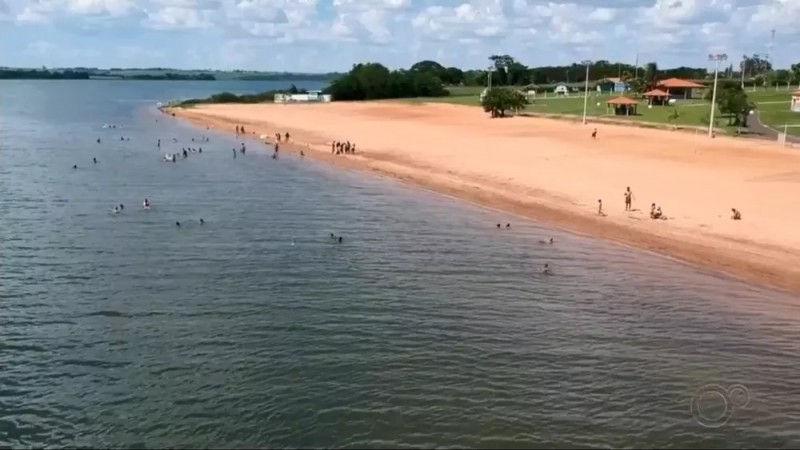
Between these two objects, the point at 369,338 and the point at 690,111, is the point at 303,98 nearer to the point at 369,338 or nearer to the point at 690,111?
the point at 690,111

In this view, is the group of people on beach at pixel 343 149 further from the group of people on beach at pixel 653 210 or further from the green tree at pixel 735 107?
the green tree at pixel 735 107

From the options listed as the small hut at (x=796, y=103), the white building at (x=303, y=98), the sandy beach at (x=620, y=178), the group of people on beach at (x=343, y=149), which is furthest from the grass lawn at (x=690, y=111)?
the white building at (x=303, y=98)

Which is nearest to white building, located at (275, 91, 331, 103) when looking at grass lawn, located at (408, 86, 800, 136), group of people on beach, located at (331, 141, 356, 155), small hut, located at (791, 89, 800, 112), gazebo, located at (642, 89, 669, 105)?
grass lawn, located at (408, 86, 800, 136)

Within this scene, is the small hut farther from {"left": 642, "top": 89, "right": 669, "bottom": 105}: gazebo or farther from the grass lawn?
{"left": 642, "top": 89, "right": 669, "bottom": 105}: gazebo

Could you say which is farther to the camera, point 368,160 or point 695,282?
point 368,160

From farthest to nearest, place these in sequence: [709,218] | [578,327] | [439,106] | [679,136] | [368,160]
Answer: [439,106] < [679,136] < [368,160] < [709,218] < [578,327]

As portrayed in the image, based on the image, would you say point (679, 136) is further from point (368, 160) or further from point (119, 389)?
point (119, 389)

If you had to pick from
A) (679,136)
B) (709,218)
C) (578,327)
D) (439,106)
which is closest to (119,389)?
(578,327)
